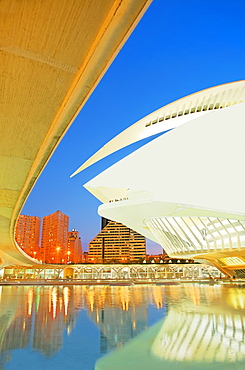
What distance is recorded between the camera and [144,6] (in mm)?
2424

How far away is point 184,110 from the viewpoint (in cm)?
2661

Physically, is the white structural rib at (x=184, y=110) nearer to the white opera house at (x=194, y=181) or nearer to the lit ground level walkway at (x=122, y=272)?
the white opera house at (x=194, y=181)

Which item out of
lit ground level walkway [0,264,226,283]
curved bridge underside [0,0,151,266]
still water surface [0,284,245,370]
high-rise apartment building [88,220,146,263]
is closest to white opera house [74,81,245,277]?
still water surface [0,284,245,370]

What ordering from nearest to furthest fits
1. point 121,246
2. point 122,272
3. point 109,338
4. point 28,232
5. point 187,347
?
point 187,347, point 109,338, point 122,272, point 121,246, point 28,232

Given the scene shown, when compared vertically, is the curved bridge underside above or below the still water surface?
above

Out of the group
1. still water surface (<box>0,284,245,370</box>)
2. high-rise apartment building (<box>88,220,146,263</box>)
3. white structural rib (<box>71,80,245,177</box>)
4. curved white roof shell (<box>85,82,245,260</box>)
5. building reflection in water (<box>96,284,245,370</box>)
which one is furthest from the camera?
high-rise apartment building (<box>88,220,146,263</box>)

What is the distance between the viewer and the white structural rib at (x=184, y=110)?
2464 centimetres

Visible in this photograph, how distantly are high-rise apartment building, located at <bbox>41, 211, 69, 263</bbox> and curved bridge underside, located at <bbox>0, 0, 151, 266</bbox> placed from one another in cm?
12575

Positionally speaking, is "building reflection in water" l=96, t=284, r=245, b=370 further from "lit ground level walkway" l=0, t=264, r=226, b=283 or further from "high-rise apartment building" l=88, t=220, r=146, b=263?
"high-rise apartment building" l=88, t=220, r=146, b=263

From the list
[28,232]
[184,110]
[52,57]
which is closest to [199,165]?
[184,110]

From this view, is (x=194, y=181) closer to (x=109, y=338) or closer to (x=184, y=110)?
(x=109, y=338)

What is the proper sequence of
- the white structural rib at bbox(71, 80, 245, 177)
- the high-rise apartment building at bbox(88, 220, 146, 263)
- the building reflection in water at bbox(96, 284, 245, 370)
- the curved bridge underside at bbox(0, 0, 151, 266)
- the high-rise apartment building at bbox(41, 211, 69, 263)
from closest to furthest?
the curved bridge underside at bbox(0, 0, 151, 266), the building reflection in water at bbox(96, 284, 245, 370), the white structural rib at bbox(71, 80, 245, 177), the high-rise apartment building at bbox(88, 220, 146, 263), the high-rise apartment building at bbox(41, 211, 69, 263)

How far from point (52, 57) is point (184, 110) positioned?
82.4ft

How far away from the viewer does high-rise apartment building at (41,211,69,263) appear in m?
129
